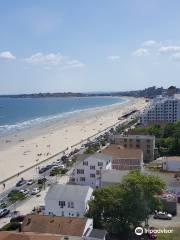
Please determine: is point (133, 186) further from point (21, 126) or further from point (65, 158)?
point (21, 126)

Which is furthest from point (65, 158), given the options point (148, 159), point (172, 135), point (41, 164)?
point (172, 135)

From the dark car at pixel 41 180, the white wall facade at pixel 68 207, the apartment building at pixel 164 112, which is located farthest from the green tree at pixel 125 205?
the apartment building at pixel 164 112

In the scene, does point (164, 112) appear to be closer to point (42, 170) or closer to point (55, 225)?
point (42, 170)

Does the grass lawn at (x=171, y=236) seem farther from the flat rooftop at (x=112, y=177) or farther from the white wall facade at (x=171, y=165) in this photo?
the white wall facade at (x=171, y=165)

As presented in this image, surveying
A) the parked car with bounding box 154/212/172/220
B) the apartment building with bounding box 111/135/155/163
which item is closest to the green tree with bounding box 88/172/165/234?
the parked car with bounding box 154/212/172/220

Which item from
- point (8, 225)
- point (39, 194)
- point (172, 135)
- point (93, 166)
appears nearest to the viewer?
point (8, 225)

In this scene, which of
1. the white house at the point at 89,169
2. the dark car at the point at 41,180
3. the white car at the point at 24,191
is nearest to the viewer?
the white car at the point at 24,191
